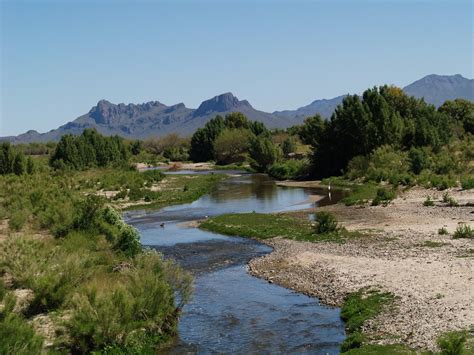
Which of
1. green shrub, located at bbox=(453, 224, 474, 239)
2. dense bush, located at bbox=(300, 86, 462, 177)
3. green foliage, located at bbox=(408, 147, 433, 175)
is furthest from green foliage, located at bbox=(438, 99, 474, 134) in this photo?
green shrub, located at bbox=(453, 224, 474, 239)

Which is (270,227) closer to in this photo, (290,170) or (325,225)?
(325,225)

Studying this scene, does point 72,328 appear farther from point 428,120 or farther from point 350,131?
point 428,120

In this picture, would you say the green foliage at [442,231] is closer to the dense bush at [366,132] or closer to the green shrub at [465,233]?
the green shrub at [465,233]

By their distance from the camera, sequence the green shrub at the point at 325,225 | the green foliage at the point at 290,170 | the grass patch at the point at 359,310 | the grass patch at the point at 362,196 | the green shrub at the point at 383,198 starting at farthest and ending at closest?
1. the green foliage at the point at 290,170
2. the grass patch at the point at 362,196
3. the green shrub at the point at 383,198
4. the green shrub at the point at 325,225
5. the grass patch at the point at 359,310

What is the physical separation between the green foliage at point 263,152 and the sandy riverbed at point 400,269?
5911 centimetres

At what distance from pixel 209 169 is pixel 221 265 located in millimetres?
88044

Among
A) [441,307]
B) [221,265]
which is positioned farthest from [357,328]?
[221,265]

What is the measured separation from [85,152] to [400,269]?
79.6 meters

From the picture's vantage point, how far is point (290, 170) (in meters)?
85.1

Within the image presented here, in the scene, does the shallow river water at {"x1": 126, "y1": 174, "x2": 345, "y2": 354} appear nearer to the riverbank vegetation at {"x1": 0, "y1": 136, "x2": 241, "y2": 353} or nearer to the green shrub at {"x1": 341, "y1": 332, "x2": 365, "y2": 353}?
the green shrub at {"x1": 341, "y1": 332, "x2": 365, "y2": 353}

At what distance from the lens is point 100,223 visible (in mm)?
29281

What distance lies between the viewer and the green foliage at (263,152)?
98.9 m

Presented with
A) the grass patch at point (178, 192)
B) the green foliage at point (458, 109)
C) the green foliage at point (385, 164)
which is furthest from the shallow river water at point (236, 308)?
the green foliage at point (458, 109)

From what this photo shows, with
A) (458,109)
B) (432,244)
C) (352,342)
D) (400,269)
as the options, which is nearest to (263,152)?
(458,109)
